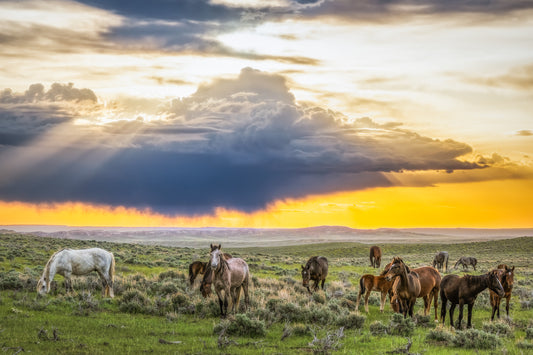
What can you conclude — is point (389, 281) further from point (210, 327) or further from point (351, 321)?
point (210, 327)

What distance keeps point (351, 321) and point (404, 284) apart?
227cm

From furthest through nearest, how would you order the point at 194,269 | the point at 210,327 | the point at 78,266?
the point at 194,269
the point at 78,266
the point at 210,327

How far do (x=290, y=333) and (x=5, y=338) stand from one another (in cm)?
739

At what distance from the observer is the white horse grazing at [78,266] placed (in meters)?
18.2

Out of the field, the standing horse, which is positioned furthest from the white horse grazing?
the standing horse

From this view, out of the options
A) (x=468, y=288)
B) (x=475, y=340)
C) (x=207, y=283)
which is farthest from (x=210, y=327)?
(x=468, y=288)

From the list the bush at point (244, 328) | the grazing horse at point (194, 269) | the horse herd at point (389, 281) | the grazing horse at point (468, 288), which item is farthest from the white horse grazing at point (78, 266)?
the grazing horse at point (468, 288)

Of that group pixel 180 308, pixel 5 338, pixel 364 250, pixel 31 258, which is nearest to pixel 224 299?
pixel 180 308

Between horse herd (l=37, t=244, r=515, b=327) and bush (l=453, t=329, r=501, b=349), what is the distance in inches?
85.5

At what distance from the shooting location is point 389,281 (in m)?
17.1

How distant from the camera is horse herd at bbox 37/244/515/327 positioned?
14922 millimetres

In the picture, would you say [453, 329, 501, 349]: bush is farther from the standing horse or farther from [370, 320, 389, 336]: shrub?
the standing horse

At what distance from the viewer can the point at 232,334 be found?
13062 millimetres

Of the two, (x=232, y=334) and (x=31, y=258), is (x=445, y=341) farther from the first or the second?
(x=31, y=258)
